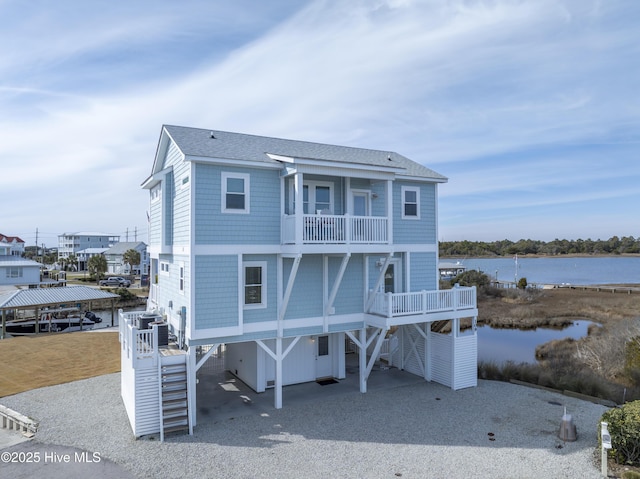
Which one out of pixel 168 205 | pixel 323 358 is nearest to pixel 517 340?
pixel 323 358

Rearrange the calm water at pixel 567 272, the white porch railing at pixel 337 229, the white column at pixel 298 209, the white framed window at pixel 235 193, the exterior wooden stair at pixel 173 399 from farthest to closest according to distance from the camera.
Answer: the calm water at pixel 567 272
the white porch railing at pixel 337 229
the white framed window at pixel 235 193
the white column at pixel 298 209
the exterior wooden stair at pixel 173 399

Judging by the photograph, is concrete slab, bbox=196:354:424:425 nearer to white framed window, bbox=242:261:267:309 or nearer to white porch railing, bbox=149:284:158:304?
white framed window, bbox=242:261:267:309

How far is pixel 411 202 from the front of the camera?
47.4 ft

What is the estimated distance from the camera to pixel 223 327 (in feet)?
36.0

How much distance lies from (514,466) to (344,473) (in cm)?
358

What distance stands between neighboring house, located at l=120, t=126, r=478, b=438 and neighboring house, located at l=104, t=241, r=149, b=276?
5301 centimetres

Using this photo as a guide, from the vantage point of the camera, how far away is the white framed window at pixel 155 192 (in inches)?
564

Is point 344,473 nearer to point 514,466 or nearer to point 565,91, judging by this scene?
point 514,466

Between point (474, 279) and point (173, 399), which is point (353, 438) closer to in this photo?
point (173, 399)

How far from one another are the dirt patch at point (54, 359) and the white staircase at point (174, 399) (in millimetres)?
5858

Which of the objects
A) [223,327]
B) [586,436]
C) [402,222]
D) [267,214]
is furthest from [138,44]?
[586,436]

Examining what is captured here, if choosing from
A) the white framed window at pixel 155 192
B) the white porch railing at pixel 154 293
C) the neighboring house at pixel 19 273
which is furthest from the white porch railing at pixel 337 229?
the neighboring house at pixel 19 273

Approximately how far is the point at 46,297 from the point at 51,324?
5.23m

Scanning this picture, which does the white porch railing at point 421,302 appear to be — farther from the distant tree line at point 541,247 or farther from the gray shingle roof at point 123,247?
the distant tree line at point 541,247
